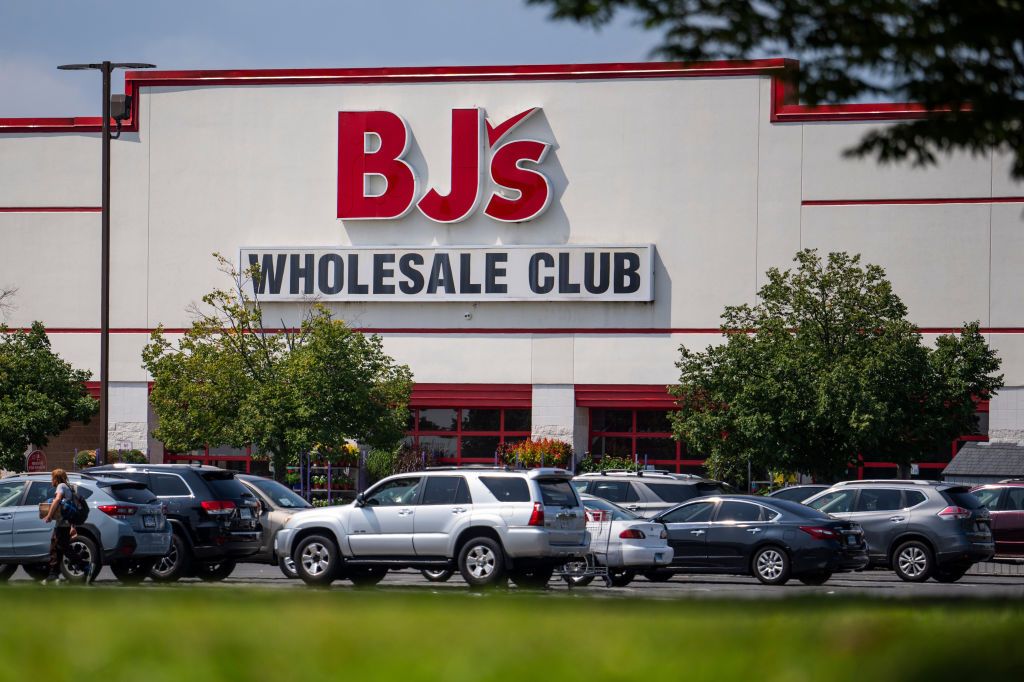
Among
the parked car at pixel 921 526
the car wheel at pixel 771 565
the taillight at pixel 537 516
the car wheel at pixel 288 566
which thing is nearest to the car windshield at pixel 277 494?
the car wheel at pixel 288 566

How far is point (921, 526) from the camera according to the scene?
2519cm

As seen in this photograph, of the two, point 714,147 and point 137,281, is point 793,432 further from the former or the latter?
point 137,281

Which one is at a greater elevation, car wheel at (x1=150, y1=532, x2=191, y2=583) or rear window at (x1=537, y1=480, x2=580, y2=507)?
rear window at (x1=537, y1=480, x2=580, y2=507)

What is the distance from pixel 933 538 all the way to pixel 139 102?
32.4m

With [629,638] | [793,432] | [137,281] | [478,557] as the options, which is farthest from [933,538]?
[137,281]

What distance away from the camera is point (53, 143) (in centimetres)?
4875

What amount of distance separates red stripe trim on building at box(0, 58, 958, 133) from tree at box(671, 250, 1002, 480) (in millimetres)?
8131

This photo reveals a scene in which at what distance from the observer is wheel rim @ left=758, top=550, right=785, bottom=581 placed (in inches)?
913

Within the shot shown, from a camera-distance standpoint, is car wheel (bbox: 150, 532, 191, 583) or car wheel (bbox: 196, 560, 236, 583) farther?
car wheel (bbox: 196, 560, 236, 583)

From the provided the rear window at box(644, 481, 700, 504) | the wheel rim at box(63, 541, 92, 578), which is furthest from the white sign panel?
the wheel rim at box(63, 541, 92, 578)

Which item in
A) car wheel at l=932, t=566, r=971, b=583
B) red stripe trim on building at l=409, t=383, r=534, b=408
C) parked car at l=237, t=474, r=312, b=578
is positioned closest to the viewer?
parked car at l=237, t=474, r=312, b=578

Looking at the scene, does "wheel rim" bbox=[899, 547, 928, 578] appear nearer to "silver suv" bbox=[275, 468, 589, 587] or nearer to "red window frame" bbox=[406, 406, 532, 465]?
"silver suv" bbox=[275, 468, 589, 587]

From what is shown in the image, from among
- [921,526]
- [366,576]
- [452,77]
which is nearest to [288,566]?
[366,576]

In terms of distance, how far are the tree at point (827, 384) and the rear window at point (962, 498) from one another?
10.1m
